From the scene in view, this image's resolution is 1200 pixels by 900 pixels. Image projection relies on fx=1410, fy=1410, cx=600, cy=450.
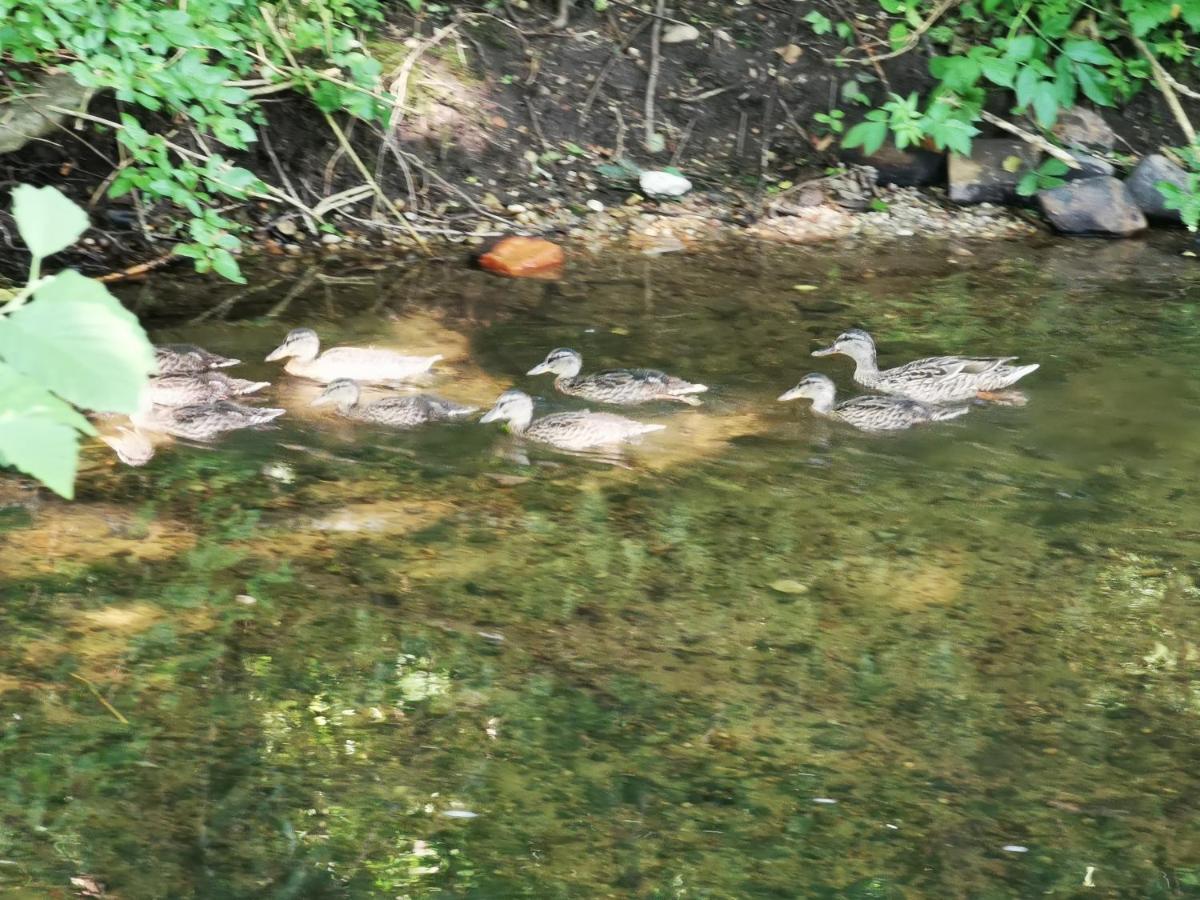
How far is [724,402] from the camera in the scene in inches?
298

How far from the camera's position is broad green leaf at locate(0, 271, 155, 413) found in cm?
163

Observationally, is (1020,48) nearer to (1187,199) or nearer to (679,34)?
(1187,199)

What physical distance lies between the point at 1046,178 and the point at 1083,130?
0.73m

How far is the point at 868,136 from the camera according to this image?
10.9 metres

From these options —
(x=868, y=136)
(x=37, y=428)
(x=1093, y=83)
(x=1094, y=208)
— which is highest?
(x=37, y=428)

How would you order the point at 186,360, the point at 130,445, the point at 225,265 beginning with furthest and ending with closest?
the point at 186,360
the point at 225,265
the point at 130,445

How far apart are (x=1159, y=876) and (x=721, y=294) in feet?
19.0

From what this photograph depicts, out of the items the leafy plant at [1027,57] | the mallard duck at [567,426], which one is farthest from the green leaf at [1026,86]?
the mallard duck at [567,426]

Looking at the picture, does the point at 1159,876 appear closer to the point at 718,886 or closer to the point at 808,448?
the point at 718,886

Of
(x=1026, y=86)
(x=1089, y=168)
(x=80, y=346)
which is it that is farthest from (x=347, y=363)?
(x=1089, y=168)

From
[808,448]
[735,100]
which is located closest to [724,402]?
[808,448]

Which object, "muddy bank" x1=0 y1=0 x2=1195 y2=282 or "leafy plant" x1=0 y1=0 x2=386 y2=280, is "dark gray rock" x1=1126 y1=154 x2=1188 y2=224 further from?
"leafy plant" x1=0 y1=0 x2=386 y2=280

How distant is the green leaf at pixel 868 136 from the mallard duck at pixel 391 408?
4.99 meters

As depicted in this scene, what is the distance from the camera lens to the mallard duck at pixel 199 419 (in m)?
6.90
